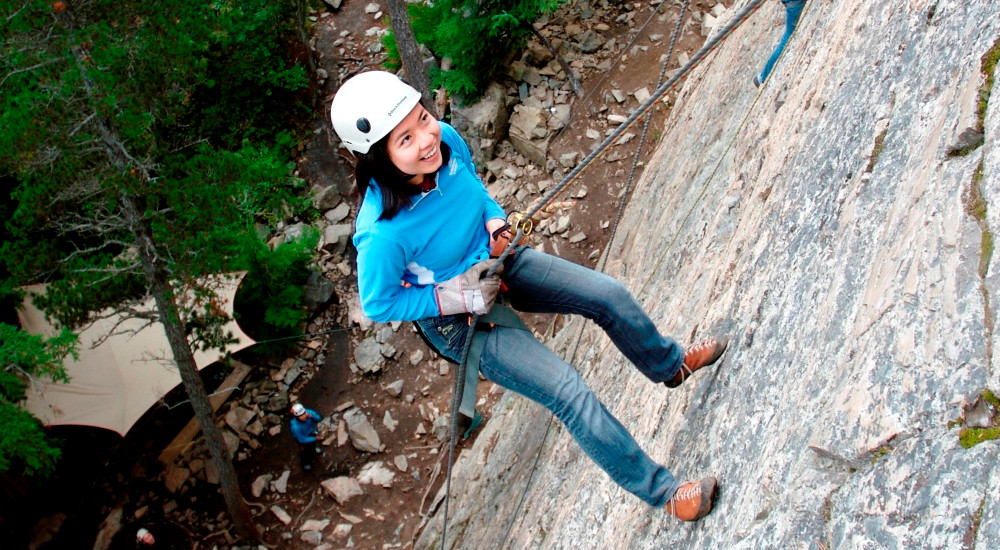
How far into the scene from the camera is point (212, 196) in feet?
26.8

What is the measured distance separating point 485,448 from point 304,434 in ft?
14.0

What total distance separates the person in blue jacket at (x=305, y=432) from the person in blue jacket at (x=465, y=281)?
314 inches

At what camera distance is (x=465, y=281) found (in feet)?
10.4

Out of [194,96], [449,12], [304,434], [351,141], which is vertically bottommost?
[304,434]

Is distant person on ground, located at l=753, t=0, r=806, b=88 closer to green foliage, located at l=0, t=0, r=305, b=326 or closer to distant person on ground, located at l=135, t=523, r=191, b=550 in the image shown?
green foliage, located at l=0, t=0, r=305, b=326

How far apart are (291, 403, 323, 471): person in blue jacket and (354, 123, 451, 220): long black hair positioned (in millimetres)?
8463

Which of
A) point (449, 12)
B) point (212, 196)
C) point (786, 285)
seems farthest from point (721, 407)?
point (449, 12)

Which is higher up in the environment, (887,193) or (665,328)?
(887,193)

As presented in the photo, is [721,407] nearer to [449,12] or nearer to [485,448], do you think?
[485,448]

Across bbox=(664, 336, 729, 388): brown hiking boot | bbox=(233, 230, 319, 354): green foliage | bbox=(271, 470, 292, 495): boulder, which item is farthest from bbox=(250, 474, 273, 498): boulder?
bbox=(664, 336, 729, 388): brown hiking boot

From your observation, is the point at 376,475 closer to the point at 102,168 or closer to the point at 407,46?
the point at 102,168

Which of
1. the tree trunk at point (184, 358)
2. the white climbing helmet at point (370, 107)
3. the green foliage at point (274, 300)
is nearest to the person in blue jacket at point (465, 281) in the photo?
the white climbing helmet at point (370, 107)

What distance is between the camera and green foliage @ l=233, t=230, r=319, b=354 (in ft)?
38.6

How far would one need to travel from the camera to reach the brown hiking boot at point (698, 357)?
3461mm
